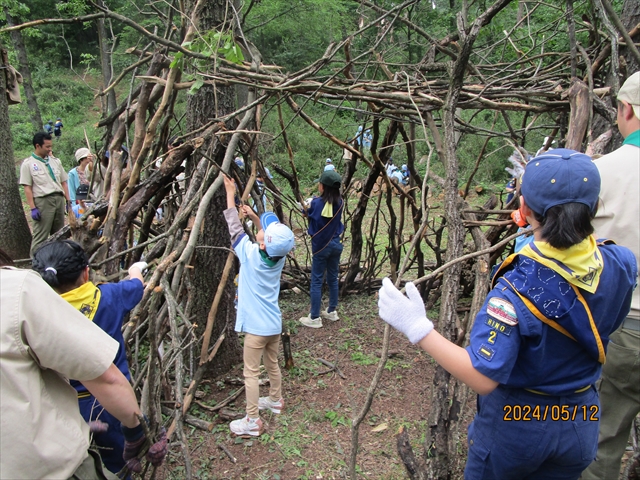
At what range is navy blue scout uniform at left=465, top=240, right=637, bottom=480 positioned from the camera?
4.05 ft

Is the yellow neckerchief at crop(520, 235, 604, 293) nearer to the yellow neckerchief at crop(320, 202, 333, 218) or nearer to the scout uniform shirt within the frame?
the scout uniform shirt

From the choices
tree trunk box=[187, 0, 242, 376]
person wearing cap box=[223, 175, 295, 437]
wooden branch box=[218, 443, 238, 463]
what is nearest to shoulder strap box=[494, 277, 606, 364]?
person wearing cap box=[223, 175, 295, 437]

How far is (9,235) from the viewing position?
16.6 ft

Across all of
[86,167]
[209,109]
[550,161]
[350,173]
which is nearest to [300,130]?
[86,167]

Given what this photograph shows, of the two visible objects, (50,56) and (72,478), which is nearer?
(72,478)

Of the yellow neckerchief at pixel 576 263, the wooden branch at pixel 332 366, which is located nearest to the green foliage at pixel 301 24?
the wooden branch at pixel 332 366

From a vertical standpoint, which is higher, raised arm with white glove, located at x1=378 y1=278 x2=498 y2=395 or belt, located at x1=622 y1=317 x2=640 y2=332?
raised arm with white glove, located at x1=378 y1=278 x2=498 y2=395

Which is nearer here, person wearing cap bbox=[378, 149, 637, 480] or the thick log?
person wearing cap bbox=[378, 149, 637, 480]

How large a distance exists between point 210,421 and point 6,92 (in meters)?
4.37

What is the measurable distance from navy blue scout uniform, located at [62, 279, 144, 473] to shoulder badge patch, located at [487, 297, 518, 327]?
1568mm

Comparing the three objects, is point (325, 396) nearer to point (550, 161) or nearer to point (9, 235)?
point (550, 161)

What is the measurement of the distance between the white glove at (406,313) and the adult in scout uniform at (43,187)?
5.91 m

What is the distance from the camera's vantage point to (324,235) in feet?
15.9
